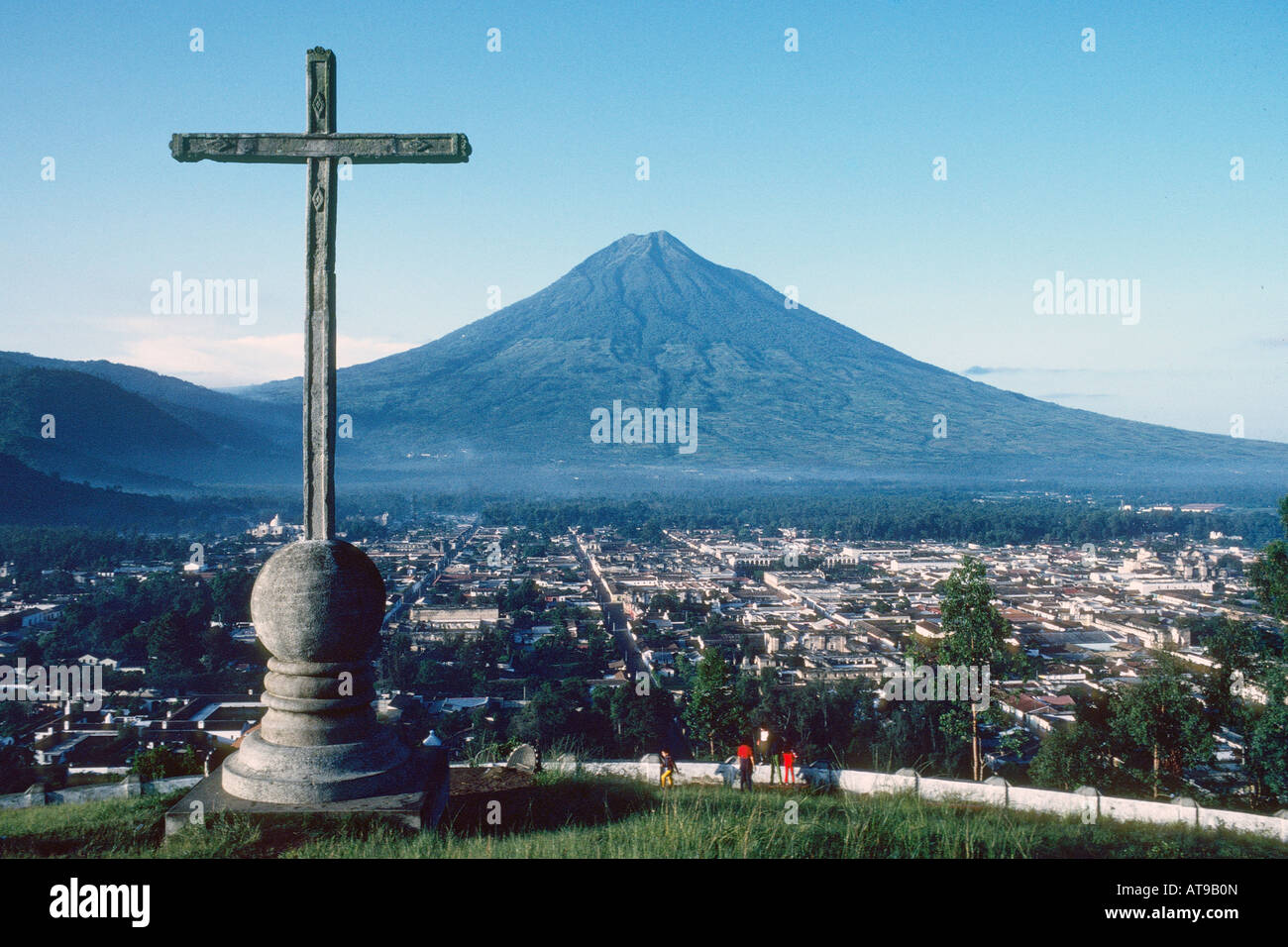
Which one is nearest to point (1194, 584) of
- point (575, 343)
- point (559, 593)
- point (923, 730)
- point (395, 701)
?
point (559, 593)

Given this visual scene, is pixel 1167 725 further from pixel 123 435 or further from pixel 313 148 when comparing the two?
pixel 123 435

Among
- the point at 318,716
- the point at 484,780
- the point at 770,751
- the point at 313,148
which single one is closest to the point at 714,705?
the point at 770,751

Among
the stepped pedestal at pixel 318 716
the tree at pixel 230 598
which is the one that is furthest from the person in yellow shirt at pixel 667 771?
the tree at pixel 230 598

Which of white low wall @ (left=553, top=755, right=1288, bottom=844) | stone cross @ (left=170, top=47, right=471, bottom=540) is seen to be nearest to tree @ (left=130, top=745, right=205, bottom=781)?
white low wall @ (left=553, top=755, right=1288, bottom=844)

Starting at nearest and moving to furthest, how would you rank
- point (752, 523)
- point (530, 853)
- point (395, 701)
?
point (530, 853) < point (395, 701) < point (752, 523)
